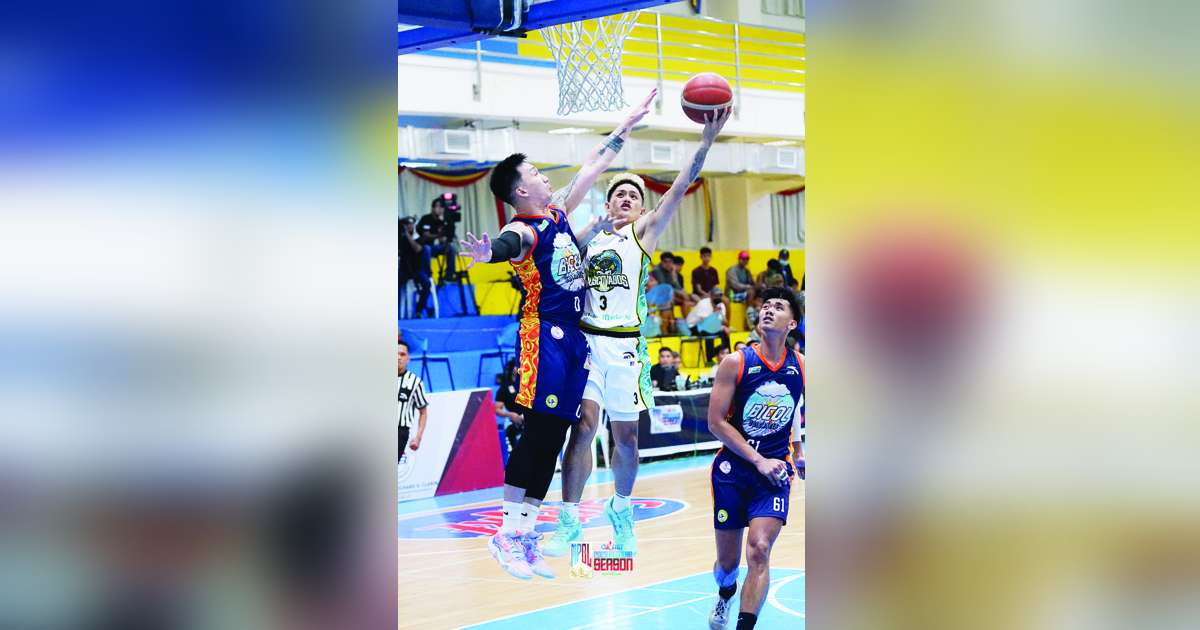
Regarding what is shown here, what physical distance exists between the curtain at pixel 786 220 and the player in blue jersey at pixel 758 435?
56.7 feet

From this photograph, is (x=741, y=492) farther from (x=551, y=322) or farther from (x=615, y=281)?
(x=615, y=281)

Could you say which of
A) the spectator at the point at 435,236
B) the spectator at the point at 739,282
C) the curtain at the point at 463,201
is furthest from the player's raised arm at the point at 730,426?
the spectator at the point at 739,282

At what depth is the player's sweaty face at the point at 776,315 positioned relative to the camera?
6.11 meters

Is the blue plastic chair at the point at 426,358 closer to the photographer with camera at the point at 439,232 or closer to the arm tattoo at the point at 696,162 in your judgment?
the photographer with camera at the point at 439,232

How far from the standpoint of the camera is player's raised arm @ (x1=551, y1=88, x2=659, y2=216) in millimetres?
6965

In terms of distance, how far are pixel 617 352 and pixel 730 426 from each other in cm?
110

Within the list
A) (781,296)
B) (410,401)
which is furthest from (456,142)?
(781,296)

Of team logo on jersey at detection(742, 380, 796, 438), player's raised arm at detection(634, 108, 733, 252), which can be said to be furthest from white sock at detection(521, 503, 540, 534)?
player's raised arm at detection(634, 108, 733, 252)

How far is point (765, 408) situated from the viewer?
20.6ft
